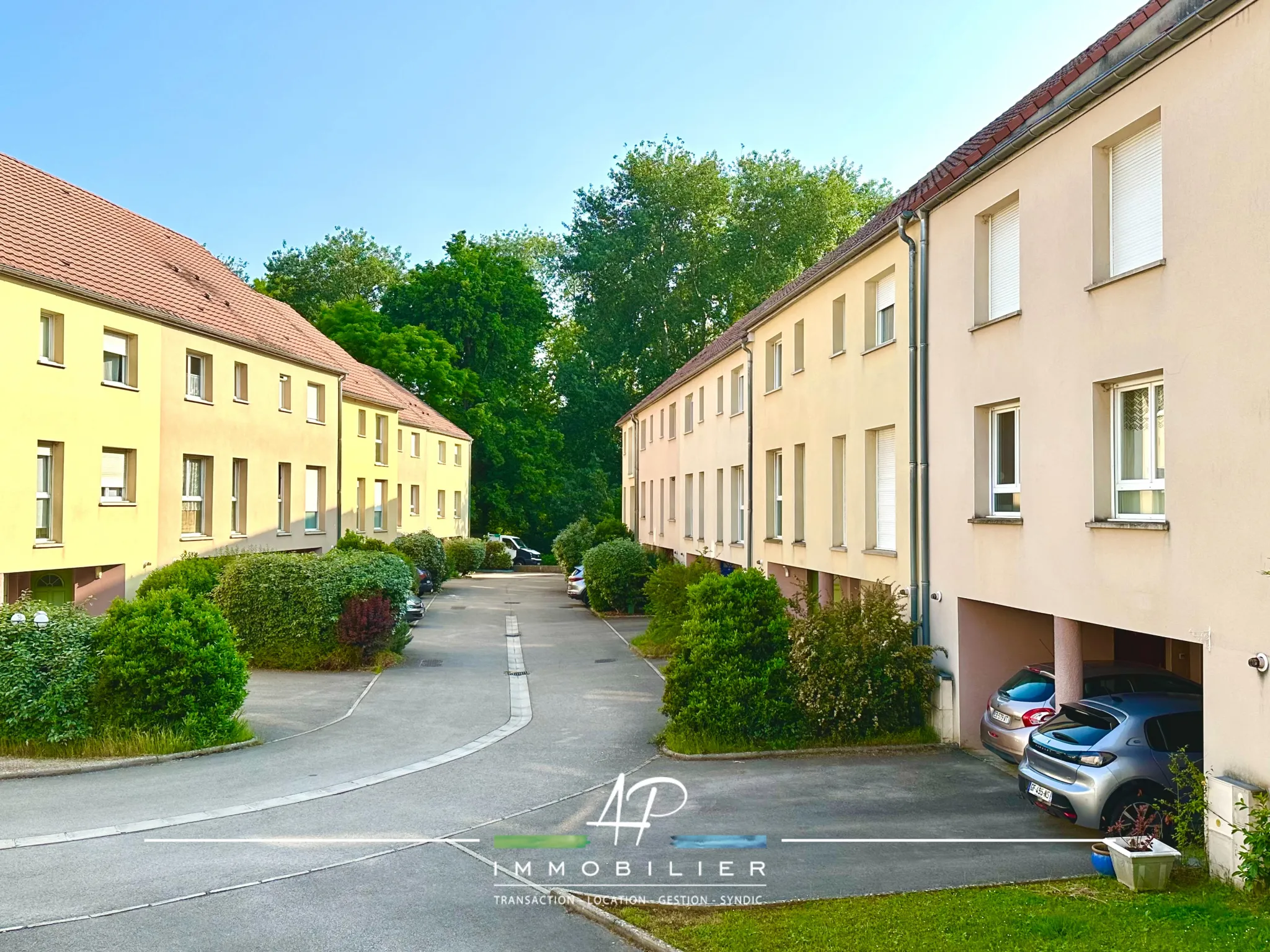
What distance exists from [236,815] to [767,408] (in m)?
15.1

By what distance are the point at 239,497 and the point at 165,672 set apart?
535 inches

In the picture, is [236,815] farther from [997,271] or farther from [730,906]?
[997,271]

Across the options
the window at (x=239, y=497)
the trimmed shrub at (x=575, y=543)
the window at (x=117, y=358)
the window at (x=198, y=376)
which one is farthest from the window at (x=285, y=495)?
the trimmed shrub at (x=575, y=543)

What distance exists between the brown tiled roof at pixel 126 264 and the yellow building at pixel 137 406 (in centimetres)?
6

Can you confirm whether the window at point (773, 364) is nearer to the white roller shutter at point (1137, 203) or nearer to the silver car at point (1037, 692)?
the silver car at point (1037, 692)

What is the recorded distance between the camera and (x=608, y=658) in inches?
993

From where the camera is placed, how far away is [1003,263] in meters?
13.8

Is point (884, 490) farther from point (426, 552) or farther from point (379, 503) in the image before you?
point (379, 503)

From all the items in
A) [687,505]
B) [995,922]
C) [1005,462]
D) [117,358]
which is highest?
[117,358]

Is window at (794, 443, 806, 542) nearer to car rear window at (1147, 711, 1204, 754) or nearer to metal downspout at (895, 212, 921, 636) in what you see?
metal downspout at (895, 212, 921, 636)

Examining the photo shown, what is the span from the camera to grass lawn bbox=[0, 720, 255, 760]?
1429 cm

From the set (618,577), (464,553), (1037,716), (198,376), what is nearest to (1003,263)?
(1037,716)

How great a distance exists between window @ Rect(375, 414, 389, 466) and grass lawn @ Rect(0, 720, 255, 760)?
2775 cm

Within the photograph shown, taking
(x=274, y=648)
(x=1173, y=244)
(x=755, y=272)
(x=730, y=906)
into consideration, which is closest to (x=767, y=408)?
(x=274, y=648)
